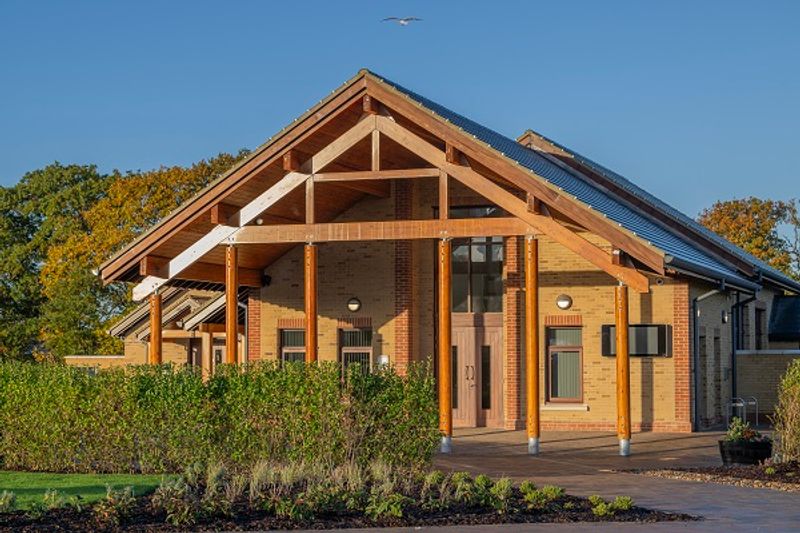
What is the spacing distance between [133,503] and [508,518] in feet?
12.2

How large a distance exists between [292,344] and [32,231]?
109 feet

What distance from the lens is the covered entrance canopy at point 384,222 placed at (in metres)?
22.0

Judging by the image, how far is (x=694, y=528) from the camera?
12883mm

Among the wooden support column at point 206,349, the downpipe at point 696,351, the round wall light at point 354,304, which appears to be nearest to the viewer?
the downpipe at point 696,351

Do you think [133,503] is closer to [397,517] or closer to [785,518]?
[397,517]

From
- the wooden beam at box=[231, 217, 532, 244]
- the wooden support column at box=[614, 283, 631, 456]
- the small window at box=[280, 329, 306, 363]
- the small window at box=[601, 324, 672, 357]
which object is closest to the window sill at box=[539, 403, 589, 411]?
the small window at box=[601, 324, 672, 357]

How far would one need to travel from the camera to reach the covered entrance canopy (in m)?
22.0

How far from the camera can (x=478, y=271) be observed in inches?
1101

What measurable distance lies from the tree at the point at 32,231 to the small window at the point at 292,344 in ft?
91.6

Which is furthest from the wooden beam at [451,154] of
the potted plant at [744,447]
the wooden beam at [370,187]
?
the potted plant at [744,447]

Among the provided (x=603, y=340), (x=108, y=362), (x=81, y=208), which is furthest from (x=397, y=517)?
(x=81, y=208)

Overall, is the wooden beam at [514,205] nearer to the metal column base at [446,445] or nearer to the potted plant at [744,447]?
the potted plant at [744,447]

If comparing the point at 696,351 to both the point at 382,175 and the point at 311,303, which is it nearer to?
the point at 382,175

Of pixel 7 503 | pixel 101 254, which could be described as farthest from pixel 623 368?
pixel 101 254
